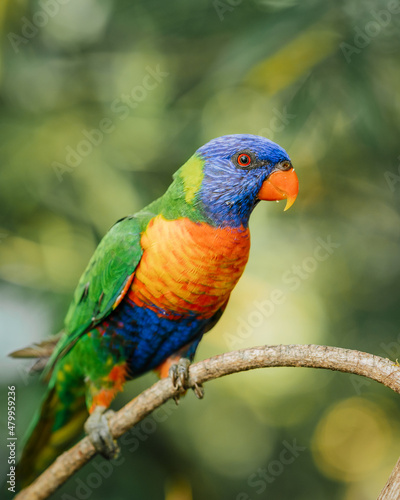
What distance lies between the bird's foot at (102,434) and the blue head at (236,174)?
47.2 inches

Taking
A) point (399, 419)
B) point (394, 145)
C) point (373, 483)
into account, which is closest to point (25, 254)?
point (394, 145)

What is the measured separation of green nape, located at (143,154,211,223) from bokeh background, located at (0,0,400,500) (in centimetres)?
106

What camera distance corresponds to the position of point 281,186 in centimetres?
250

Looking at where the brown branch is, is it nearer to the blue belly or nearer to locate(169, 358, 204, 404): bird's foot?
locate(169, 358, 204, 404): bird's foot

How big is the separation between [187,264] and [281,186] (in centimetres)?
58

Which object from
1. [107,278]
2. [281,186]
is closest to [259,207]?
[281,186]

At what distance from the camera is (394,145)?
362cm

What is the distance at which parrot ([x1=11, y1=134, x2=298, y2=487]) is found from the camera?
248 cm

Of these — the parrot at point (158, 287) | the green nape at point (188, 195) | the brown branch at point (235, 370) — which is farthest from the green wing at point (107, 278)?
the brown branch at point (235, 370)

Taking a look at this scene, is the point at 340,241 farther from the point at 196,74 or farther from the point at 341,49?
the point at 196,74

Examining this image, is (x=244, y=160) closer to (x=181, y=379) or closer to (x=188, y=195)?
(x=188, y=195)

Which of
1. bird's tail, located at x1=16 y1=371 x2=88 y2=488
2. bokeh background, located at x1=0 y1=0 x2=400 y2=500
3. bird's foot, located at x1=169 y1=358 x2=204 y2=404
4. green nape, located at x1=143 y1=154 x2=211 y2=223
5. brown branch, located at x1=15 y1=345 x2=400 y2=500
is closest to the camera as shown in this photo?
brown branch, located at x1=15 y1=345 x2=400 y2=500

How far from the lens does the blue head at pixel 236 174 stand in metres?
2.46

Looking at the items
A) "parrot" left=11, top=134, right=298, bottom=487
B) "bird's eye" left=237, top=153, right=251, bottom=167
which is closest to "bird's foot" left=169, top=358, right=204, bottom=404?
"parrot" left=11, top=134, right=298, bottom=487
